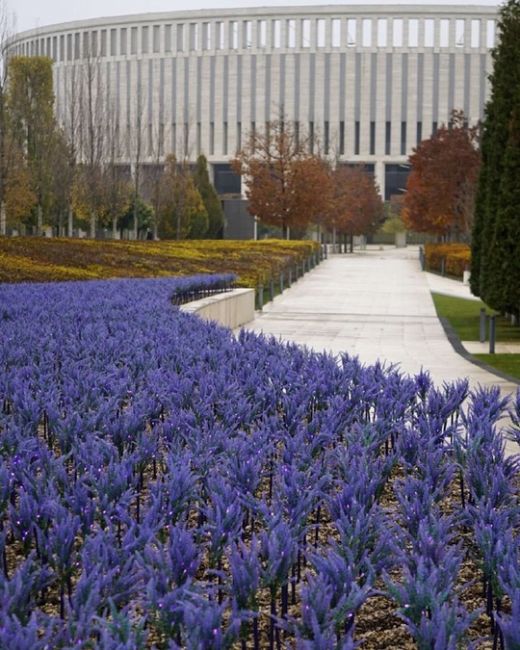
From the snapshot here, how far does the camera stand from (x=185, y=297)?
66.4 feet

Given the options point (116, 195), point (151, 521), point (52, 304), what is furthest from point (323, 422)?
point (116, 195)

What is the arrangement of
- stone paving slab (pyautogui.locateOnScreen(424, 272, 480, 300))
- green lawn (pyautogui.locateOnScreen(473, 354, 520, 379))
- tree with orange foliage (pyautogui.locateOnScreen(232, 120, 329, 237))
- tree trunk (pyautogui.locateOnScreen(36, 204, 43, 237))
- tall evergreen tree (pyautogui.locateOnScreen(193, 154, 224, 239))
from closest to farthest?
green lawn (pyautogui.locateOnScreen(473, 354, 520, 379)), stone paving slab (pyautogui.locateOnScreen(424, 272, 480, 300)), tree trunk (pyautogui.locateOnScreen(36, 204, 43, 237)), tree with orange foliage (pyautogui.locateOnScreen(232, 120, 329, 237)), tall evergreen tree (pyautogui.locateOnScreen(193, 154, 224, 239))

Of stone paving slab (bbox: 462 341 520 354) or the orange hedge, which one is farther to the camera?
the orange hedge

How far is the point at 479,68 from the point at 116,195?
188 feet

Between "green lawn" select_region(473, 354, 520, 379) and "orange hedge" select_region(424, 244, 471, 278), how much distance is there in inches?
881

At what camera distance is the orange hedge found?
136 ft

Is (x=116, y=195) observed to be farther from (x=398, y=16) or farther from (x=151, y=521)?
(x=398, y=16)

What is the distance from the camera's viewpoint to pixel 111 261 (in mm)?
26938

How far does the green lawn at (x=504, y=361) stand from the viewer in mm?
14959

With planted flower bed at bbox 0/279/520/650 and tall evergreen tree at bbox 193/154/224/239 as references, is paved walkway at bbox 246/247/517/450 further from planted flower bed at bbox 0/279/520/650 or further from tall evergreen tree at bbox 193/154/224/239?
tall evergreen tree at bbox 193/154/224/239

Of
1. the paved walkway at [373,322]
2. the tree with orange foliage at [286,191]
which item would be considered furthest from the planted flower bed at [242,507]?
the tree with orange foliage at [286,191]

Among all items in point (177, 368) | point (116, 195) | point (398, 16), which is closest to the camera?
point (177, 368)

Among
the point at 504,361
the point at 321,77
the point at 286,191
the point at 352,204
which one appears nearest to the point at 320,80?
the point at 321,77

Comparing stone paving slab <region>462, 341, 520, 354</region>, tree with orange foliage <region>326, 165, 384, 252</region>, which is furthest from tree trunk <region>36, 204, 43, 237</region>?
stone paving slab <region>462, 341, 520, 354</region>
